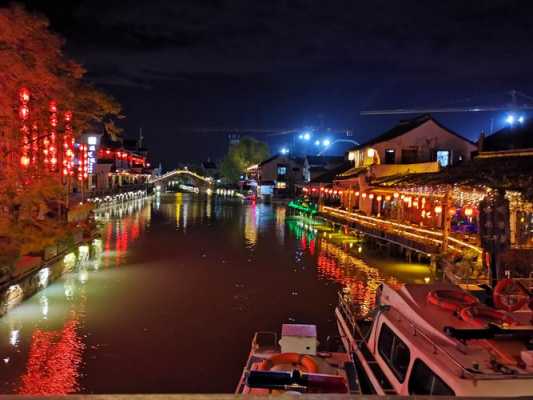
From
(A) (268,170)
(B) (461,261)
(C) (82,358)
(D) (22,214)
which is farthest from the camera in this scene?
(A) (268,170)

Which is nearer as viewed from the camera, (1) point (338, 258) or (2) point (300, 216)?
(1) point (338, 258)

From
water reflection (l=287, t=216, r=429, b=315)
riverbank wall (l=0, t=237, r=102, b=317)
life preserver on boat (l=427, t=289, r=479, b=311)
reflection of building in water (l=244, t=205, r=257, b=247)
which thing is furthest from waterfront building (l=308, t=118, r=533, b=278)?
riverbank wall (l=0, t=237, r=102, b=317)

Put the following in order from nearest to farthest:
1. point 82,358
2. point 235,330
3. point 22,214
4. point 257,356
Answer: point 257,356 < point 82,358 < point 235,330 < point 22,214

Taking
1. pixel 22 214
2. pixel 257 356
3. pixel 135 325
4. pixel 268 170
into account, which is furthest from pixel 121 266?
pixel 268 170

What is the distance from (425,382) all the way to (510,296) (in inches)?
115

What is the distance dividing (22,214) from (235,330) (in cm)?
1109

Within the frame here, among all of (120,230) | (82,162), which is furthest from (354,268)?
(82,162)

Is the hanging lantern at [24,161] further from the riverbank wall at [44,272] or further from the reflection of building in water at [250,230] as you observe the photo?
the reflection of building in water at [250,230]

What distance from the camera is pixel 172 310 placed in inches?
656

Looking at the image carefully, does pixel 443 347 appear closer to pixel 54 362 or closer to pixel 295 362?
pixel 295 362

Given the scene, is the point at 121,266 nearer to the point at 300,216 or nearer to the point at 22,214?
the point at 22,214

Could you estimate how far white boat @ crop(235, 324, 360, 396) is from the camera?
702cm

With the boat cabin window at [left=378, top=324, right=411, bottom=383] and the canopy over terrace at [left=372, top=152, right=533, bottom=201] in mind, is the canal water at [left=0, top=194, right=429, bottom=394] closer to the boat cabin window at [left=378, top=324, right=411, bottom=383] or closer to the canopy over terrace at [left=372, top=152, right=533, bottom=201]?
the boat cabin window at [left=378, top=324, right=411, bottom=383]

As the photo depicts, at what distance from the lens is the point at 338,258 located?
91.9ft
